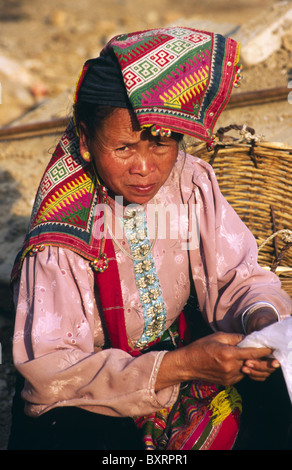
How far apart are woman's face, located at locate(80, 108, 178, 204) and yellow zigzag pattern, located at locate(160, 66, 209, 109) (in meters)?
0.13

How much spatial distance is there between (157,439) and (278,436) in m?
0.41

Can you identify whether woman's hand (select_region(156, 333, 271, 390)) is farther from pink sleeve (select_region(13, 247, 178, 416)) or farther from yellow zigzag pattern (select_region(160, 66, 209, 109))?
yellow zigzag pattern (select_region(160, 66, 209, 109))

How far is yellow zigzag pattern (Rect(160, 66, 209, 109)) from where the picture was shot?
1.80 meters

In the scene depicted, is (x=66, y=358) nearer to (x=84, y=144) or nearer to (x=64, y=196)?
(x=64, y=196)

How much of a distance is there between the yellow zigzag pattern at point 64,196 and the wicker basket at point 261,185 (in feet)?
3.11

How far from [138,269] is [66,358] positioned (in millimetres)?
473

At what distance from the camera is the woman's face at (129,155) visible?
1863mm

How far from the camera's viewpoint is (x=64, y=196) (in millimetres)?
2016

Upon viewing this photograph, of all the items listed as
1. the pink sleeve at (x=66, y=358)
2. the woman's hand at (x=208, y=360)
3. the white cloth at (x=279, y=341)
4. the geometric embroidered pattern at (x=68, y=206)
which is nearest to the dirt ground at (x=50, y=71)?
the geometric embroidered pattern at (x=68, y=206)

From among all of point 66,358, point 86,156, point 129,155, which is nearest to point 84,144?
point 86,156

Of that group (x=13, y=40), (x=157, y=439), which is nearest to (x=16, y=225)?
(x=157, y=439)

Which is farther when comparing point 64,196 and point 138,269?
point 138,269

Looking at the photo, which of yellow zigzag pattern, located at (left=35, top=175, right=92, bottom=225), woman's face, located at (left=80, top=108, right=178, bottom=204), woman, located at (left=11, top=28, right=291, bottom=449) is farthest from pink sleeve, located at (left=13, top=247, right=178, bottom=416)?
woman's face, located at (left=80, top=108, right=178, bottom=204)
